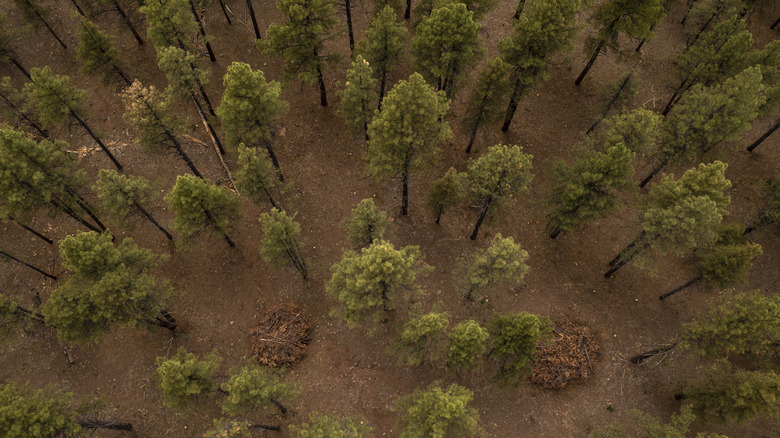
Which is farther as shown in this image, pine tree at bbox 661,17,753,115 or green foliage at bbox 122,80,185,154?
pine tree at bbox 661,17,753,115

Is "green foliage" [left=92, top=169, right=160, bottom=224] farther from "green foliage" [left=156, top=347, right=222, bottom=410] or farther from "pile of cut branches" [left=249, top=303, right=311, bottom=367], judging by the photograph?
"pile of cut branches" [left=249, top=303, right=311, bottom=367]

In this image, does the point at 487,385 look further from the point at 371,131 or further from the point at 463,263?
the point at 371,131

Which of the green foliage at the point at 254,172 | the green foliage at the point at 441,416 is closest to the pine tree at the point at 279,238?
the green foliage at the point at 254,172

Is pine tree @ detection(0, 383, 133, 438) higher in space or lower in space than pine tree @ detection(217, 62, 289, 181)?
lower

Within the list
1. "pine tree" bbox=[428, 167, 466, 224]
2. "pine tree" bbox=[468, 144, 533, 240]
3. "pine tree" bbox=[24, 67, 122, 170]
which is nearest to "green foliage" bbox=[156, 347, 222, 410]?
"pine tree" bbox=[428, 167, 466, 224]

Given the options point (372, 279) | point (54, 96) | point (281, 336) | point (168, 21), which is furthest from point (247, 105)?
point (281, 336)

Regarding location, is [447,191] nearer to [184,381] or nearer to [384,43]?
[384,43]

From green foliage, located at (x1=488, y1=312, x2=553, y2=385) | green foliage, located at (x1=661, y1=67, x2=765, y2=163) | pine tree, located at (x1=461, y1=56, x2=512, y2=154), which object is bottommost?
green foliage, located at (x1=488, y1=312, x2=553, y2=385)
